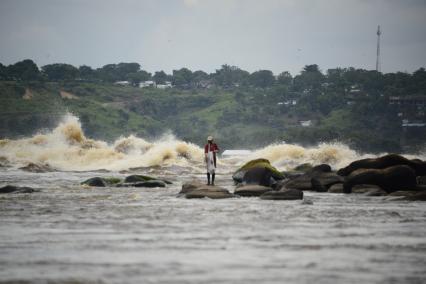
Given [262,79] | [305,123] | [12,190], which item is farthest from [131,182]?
[262,79]

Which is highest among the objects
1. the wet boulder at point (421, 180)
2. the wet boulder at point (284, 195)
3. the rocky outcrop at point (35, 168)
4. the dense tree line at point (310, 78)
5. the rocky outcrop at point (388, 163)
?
the dense tree line at point (310, 78)

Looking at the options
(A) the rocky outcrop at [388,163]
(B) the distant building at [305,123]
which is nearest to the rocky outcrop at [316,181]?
(A) the rocky outcrop at [388,163]

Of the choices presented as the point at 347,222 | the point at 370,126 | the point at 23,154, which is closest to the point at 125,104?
the point at 370,126

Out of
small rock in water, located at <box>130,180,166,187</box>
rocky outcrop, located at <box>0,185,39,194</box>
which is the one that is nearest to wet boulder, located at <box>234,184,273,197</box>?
small rock in water, located at <box>130,180,166,187</box>

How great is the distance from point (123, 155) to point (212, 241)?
50.1 metres

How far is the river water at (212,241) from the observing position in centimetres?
1320

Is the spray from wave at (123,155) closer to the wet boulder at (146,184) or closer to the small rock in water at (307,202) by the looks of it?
the wet boulder at (146,184)

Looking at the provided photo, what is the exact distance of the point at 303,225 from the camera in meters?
19.6

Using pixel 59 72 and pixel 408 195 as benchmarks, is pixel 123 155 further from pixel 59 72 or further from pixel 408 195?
pixel 59 72

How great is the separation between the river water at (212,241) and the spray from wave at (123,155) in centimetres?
3074

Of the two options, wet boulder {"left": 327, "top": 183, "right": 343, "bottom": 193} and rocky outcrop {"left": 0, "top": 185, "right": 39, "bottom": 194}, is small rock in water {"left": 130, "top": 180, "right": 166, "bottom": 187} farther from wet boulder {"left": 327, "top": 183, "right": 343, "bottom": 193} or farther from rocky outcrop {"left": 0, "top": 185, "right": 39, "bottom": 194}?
wet boulder {"left": 327, "top": 183, "right": 343, "bottom": 193}

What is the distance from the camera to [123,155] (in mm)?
66250

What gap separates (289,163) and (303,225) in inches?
1639

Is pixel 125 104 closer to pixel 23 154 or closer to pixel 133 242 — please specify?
pixel 23 154
